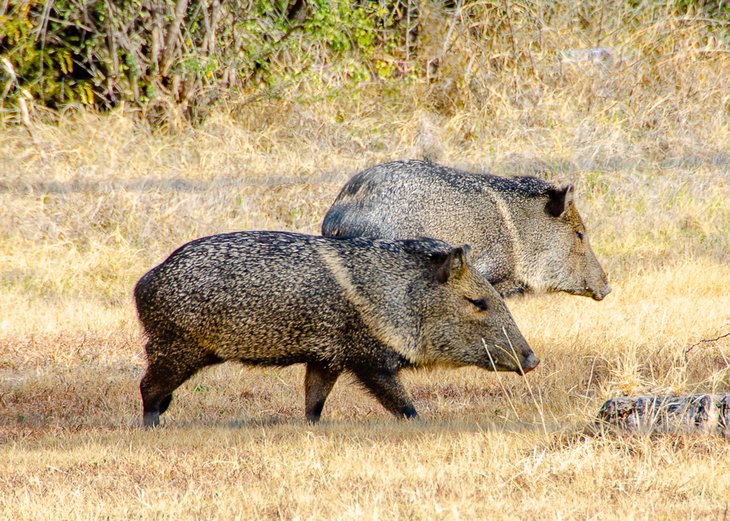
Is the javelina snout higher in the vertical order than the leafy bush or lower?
higher

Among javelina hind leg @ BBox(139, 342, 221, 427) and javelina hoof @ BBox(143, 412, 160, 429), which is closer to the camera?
javelina hind leg @ BBox(139, 342, 221, 427)

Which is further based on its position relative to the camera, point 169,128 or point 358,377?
point 169,128

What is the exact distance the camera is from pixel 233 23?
12.2m

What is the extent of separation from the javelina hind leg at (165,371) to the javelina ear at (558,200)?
9.47 feet

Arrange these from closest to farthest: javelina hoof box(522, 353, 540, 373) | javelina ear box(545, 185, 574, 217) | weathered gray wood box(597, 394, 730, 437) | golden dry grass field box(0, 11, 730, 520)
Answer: golden dry grass field box(0, 11, 730, 520), weathered gray wood box(597, 394, 730, 437), javelina hoof box(522, 353, 540, 373), javelina ear box(545, 185, 574, 217)

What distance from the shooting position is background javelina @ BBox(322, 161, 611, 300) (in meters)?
6.70

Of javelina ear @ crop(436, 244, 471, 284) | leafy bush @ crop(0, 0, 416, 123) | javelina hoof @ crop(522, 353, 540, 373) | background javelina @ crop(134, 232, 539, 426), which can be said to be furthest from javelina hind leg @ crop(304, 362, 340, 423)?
leafy bush @ crop(0, 0, 416, 123)

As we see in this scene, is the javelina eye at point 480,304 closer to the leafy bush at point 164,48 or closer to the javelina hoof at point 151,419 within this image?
the javelina hoof at point 151,419

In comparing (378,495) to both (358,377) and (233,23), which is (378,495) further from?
(233,23)

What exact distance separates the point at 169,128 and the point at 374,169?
5318 mm

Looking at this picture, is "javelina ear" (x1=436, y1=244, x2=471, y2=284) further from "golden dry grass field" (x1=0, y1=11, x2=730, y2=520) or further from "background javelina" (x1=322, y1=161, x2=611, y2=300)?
"background javelina" (x1=322, y1=161, x2=611, y2=300)

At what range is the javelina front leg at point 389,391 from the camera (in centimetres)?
530

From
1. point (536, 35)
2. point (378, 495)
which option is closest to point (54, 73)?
point (536, 35)

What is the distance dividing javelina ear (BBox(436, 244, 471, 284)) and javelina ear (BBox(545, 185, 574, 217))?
1898 millimetres
